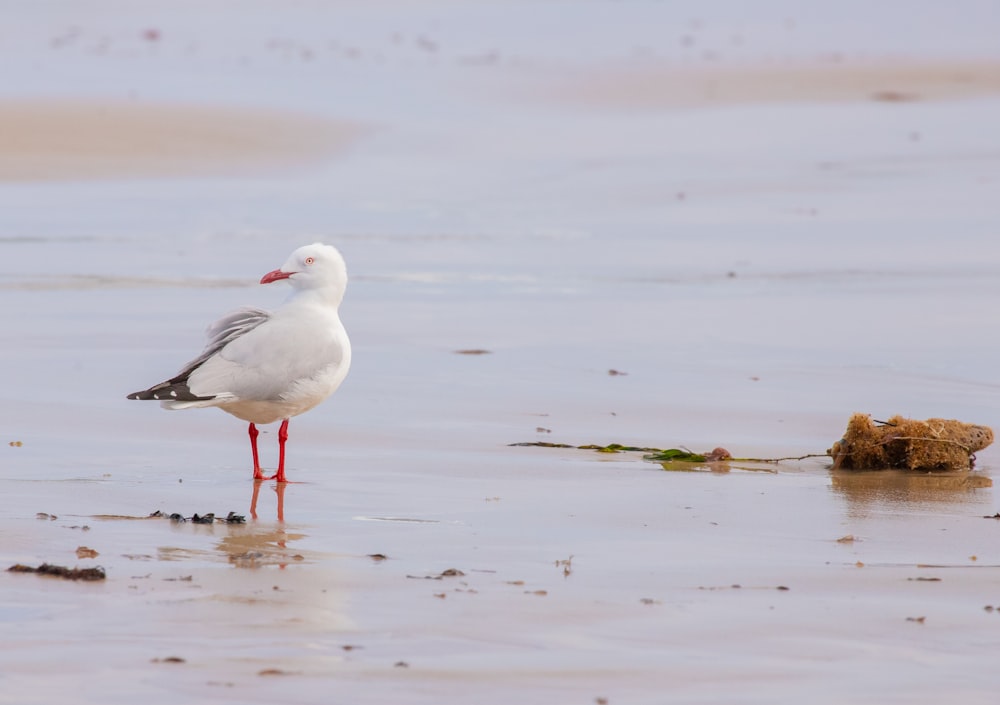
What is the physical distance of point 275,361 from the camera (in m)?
7.09

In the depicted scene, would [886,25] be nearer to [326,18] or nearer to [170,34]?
[326,18]

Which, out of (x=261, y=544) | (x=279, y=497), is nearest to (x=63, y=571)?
(x=261, y=544)

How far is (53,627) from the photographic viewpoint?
4.66m

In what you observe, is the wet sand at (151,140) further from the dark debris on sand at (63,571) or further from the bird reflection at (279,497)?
the dark debris on sand at (63,571)

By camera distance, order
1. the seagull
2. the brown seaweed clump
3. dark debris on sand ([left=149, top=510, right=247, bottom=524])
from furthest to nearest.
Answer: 1. the brown seaweed clump
2. the seagull
3. dark debris on sand ([left=149, top=510, right=247, bottom=524])

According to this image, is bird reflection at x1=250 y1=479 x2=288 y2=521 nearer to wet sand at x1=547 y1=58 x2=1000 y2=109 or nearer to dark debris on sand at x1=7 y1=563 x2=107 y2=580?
dark debris on sand at x1=7 y1=563 x2=107 y2=580

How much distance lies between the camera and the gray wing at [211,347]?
681 centimetres

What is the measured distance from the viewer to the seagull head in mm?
7492

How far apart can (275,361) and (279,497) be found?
688 mm

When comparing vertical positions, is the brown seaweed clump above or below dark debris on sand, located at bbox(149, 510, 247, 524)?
above

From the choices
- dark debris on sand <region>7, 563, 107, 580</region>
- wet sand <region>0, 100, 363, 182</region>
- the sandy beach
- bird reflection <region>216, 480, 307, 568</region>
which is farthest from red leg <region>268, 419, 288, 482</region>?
wet sand <region>0, 100, 363, 182</region>

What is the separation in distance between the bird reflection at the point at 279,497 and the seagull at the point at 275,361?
61 mm

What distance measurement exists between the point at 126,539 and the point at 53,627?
42.0 inches

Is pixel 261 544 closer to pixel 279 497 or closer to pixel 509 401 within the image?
pixel 279 497
